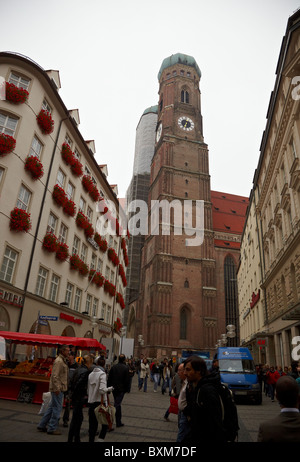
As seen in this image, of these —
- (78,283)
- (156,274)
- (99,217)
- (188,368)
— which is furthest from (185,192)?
(188,368)

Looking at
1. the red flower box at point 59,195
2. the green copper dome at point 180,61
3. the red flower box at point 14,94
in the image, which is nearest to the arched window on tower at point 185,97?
the green copper dome at point 180,61

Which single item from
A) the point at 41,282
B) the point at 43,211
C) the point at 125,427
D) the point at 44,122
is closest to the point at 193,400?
the point at 125,427

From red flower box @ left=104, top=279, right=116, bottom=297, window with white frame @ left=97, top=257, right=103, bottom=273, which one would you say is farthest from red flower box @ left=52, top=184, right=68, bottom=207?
red flower box @ left=104, top=279, right=116, bottom=297

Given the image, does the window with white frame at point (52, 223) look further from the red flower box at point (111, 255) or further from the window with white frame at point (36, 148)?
the red flower box at point (111, 255)

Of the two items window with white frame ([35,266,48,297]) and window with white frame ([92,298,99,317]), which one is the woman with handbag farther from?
window with white frame ([92,298,99,317])

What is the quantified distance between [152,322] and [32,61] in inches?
1423

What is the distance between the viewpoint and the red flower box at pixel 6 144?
14765 mm

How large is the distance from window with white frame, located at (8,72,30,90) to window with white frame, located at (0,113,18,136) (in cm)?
258

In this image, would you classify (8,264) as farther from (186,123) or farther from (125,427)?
(186,123)

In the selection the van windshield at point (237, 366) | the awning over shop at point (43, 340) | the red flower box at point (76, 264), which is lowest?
the van windshield at point (237, 366)

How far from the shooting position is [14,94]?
16.3m

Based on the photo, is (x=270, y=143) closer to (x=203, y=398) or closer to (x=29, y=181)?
(x=29, y=181)

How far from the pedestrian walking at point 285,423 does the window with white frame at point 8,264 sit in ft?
46.5

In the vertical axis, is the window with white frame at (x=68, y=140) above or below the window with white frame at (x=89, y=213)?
above
